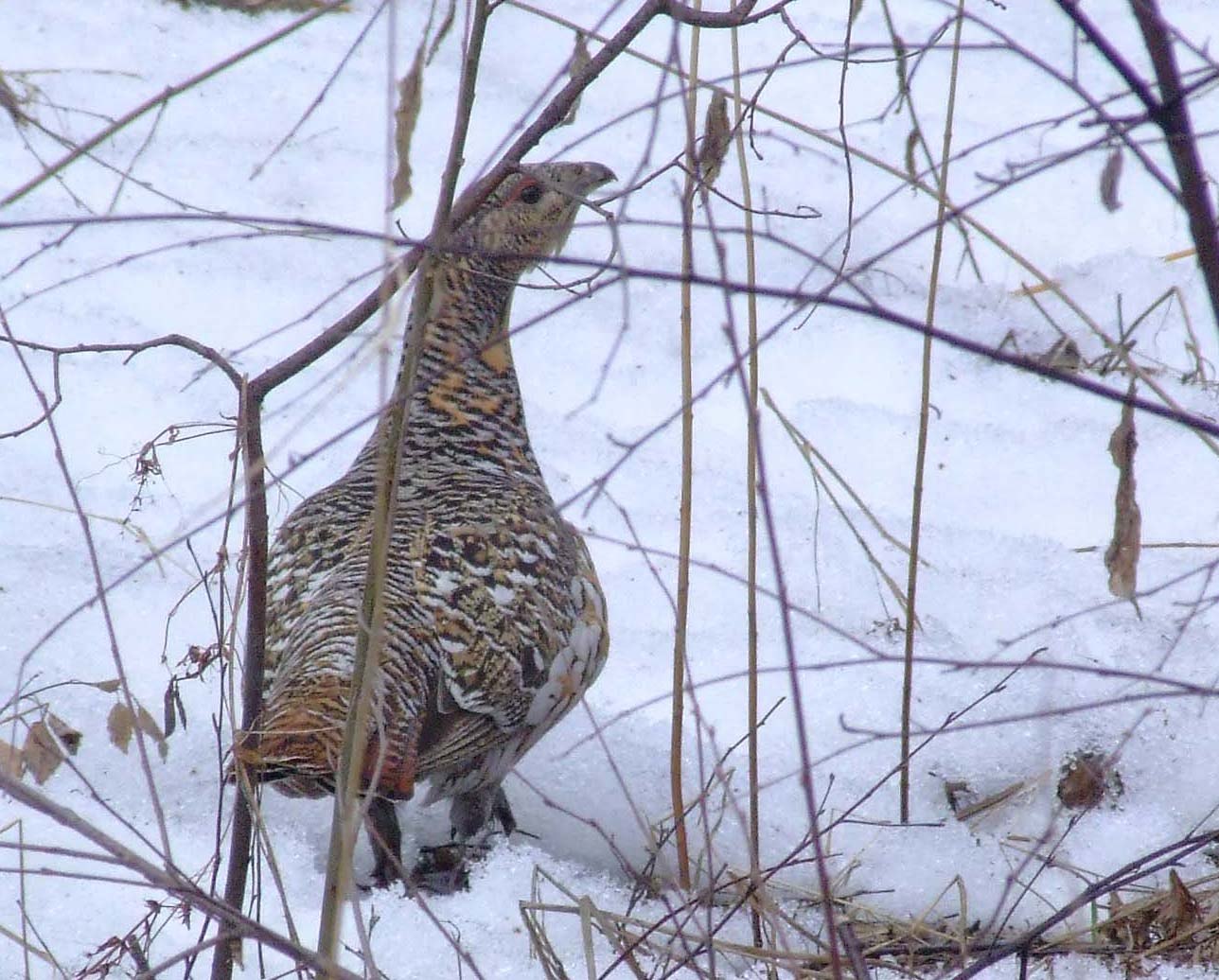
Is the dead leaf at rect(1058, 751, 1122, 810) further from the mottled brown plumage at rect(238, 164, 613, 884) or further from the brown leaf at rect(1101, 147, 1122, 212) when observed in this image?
the brown leaf at rect(1101, 147, 1122, 212)

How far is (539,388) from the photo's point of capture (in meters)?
4.74

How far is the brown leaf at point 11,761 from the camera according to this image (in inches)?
93.7

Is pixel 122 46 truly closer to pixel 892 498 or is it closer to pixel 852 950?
pixel 892 498

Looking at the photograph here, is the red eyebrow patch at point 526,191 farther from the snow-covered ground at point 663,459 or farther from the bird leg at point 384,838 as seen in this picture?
the bird leg at point 384,838

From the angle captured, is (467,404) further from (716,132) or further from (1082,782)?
(1082,782)

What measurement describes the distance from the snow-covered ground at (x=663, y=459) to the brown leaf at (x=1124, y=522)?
446mm

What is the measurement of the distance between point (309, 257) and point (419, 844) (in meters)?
2.51

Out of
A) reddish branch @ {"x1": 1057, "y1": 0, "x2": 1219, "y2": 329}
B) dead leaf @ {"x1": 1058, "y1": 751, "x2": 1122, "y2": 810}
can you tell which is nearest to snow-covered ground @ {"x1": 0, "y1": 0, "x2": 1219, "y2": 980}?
dead leaf @ {"x1": 1058, "y1": 751, "x2": 1122, "y2": 810}

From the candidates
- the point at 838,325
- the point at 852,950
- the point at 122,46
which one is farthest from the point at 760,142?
the point at 852,950

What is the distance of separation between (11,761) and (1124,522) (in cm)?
181

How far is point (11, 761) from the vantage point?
2.42 m

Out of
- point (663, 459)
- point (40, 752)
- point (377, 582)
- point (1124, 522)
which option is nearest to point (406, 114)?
point (377, 582)

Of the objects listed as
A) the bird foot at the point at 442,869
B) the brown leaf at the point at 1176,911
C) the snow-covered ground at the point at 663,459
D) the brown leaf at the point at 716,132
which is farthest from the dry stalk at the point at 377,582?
the bird foot at the point at 442,869

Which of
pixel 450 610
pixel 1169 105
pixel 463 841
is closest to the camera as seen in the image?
pixel 1169 105
